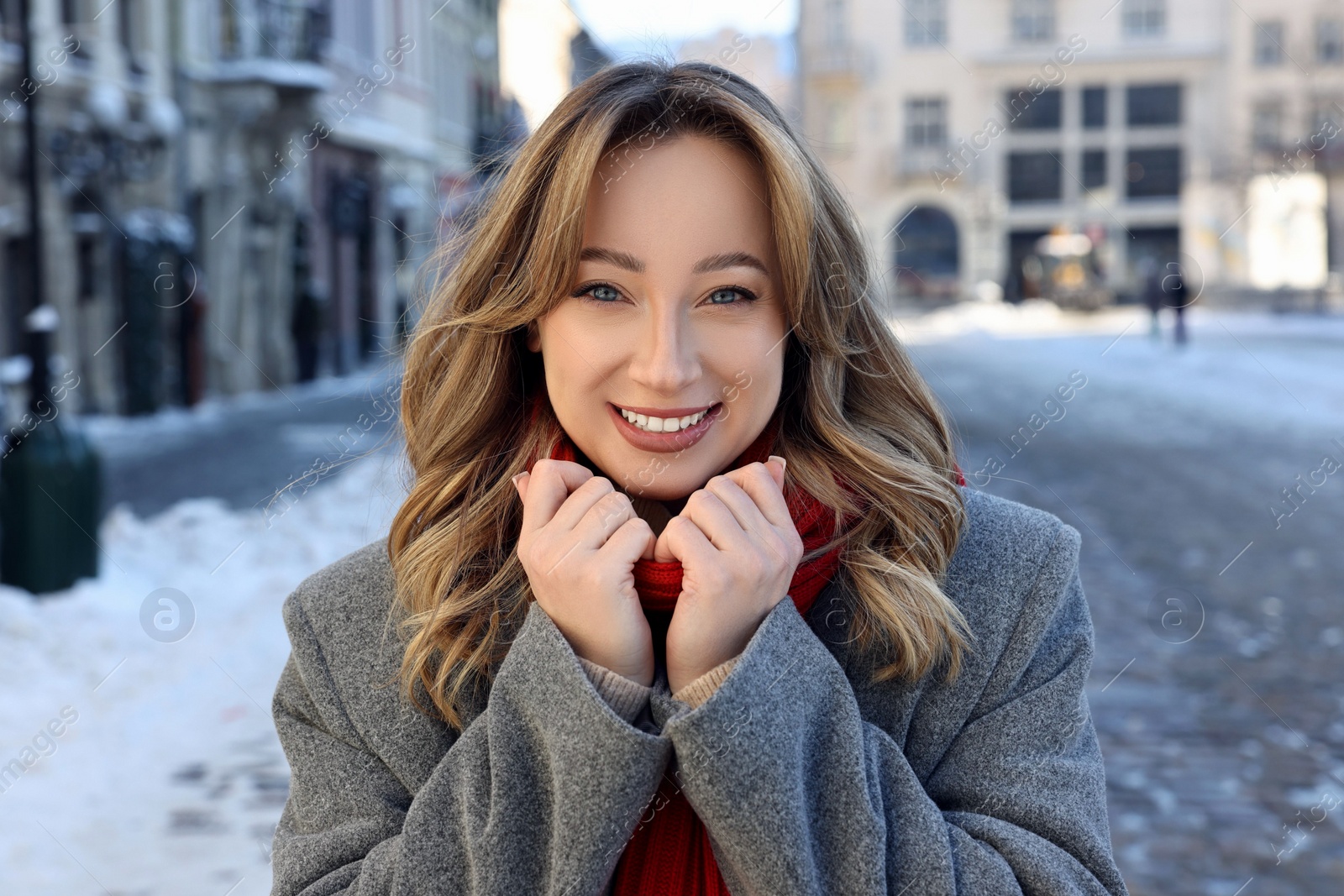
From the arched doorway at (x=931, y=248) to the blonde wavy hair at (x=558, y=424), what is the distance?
50.3 m

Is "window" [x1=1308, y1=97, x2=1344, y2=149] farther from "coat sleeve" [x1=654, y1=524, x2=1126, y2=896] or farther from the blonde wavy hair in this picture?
"coat sleeve" [x1=654, y1=524, x2=1126, y2=896]

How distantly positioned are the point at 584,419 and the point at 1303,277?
38209mm

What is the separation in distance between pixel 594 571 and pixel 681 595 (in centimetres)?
10

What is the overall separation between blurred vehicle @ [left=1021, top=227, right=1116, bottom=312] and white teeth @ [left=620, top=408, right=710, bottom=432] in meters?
42.6

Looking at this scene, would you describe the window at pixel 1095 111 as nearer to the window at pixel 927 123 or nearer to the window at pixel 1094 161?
the window at pixel 1094 161

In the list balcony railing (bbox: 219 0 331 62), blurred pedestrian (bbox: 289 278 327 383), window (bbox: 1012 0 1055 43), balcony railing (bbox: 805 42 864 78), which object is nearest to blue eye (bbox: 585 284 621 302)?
balcony railing (bbox: 219 0 331 62)

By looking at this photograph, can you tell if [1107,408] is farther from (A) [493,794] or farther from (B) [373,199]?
(A) [493,794]

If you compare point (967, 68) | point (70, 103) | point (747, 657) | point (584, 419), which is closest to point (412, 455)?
point (584, 419)

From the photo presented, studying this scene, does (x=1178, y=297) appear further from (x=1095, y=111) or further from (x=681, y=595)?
(x=1095, y=111)

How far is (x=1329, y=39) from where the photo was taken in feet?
149

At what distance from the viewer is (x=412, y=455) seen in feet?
6.43

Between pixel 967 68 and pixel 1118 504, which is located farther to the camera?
pixel 967 68

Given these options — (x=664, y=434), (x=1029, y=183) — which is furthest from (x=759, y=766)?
(x=1029, y=183)

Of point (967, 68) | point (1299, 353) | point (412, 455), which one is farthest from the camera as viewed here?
point (967, 68)
